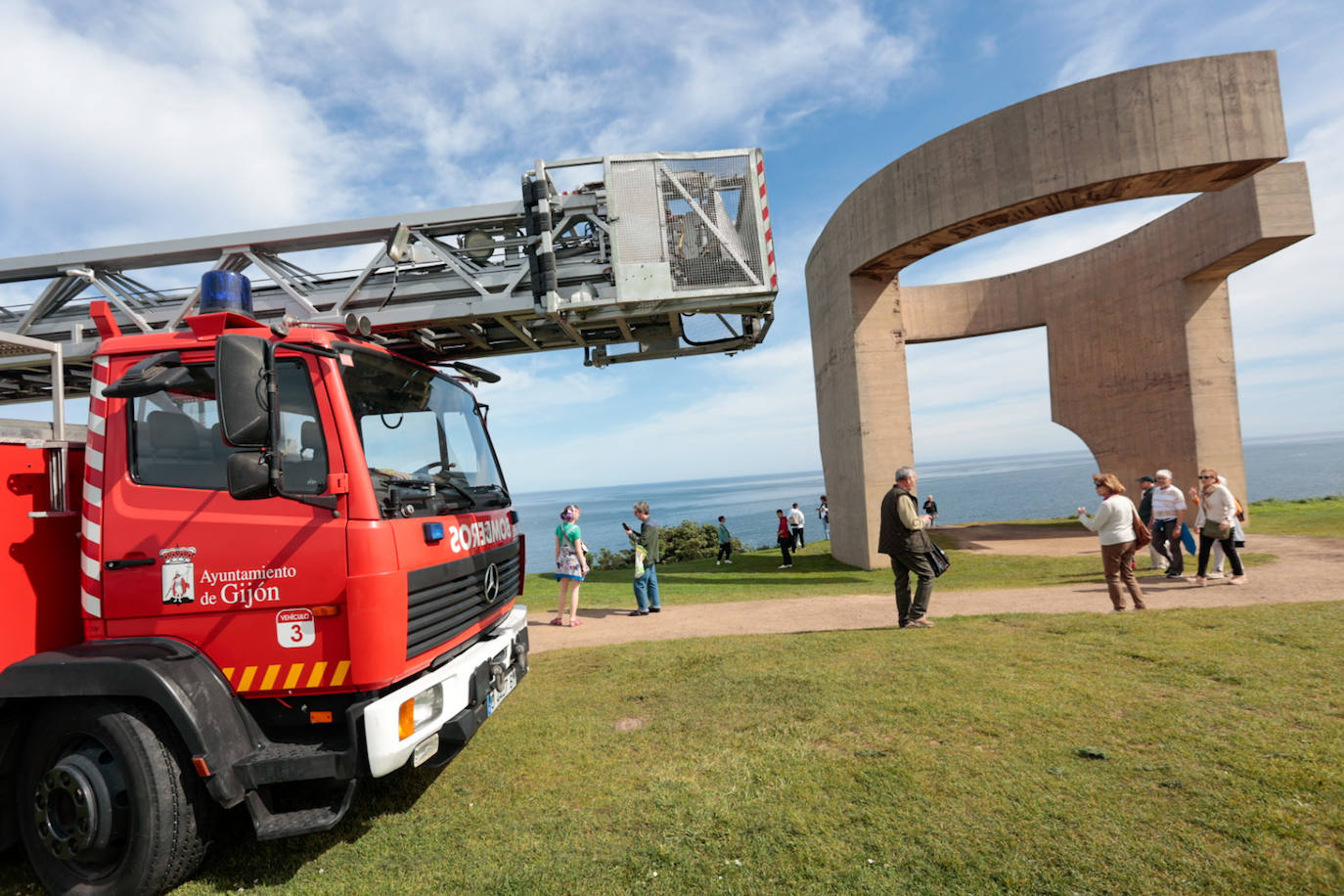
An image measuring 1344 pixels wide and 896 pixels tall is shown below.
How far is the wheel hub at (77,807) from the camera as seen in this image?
3201 millimetres

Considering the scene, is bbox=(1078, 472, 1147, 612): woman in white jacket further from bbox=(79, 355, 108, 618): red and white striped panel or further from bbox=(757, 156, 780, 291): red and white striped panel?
bbox=(79, 355, 108, 618): red and white striped panel

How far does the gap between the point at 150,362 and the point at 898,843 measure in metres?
4.47

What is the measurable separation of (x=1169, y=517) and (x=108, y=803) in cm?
1225

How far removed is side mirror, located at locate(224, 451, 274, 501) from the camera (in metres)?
A: 3.12

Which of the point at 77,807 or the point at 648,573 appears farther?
the point at 648,573

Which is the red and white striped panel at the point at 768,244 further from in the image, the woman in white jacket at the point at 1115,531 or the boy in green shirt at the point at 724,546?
the boy in green shirt at the point at 724,546

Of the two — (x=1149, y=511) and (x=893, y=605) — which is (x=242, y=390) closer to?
(x=893, y=605)

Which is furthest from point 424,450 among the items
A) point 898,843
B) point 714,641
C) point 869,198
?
point 869,198

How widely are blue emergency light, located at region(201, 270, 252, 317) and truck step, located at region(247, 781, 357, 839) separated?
2790 millimetres

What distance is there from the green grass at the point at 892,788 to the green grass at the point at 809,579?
6.38 meters

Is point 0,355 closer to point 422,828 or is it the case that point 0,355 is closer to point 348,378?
point 348,378

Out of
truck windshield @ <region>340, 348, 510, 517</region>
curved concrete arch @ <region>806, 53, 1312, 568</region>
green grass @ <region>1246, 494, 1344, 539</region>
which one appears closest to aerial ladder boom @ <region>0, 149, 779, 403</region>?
truck windshield @ <region>340, 348, 510, 517</region>

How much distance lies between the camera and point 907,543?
7.24 meters

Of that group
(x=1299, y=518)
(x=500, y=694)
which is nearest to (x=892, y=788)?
(x=500, y=694)
